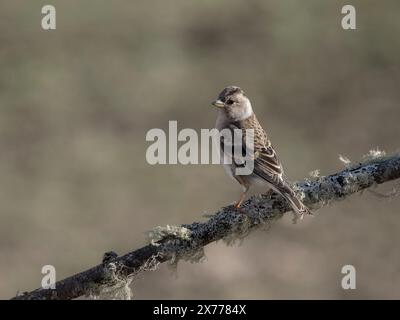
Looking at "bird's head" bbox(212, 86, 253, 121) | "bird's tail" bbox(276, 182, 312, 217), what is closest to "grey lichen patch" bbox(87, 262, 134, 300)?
"bird's tail" bbox(276, 182, 312, 217)

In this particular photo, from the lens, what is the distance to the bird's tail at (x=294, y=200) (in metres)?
7.65

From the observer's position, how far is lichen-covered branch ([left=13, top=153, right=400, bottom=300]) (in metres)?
6.97

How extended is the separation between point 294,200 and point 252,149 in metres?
1.40

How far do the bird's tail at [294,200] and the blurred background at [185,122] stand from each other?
5863 mm

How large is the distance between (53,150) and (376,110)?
6285 mm

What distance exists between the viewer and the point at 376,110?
1795 cm

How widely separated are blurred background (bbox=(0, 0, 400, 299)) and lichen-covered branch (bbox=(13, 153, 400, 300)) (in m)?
5.85

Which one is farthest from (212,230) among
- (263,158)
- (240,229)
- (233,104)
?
(233,104)

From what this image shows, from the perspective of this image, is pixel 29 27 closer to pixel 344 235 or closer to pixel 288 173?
pixel 288 173

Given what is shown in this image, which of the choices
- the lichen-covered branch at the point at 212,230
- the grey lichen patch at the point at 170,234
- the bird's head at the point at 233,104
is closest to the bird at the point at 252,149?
the bird's head at the point at 233,104

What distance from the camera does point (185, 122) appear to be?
1695cm

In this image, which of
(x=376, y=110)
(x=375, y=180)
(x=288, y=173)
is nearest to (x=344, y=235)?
(x=288, y=173)

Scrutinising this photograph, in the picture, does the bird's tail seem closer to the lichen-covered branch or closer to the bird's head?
the lichen-covered branch
